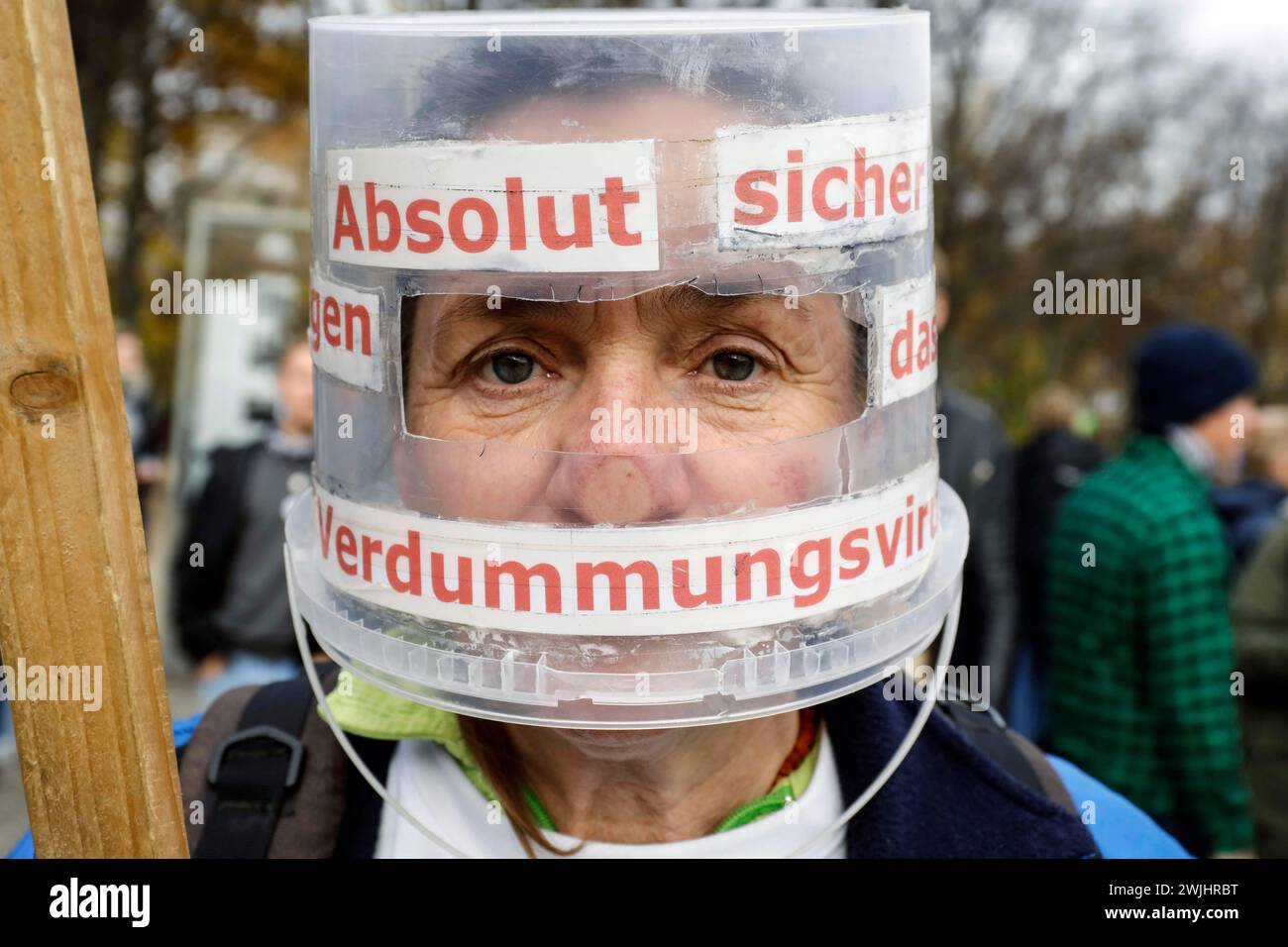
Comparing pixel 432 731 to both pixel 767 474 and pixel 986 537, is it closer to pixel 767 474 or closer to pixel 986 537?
pixel 767 474

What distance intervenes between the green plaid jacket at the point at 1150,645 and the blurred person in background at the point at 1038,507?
3.36 feet

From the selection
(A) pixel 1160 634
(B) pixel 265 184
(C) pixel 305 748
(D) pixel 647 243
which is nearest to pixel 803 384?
(D) pixel 647 243

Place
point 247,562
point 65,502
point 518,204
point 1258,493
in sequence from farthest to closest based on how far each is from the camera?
point 1258,493, point 247,562, point 518,204, point 65,502

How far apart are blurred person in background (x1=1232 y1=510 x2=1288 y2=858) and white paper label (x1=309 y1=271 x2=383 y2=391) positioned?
3.32 m

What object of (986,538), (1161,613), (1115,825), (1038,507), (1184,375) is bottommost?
(1038,507)

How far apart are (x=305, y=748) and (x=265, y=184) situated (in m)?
21.1

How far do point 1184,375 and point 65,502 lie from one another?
168 inches

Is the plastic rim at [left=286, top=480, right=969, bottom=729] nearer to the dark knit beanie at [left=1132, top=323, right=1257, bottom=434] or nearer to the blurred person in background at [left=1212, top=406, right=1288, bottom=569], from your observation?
the dark knit beanie at [left=1132, top=323, right=1257, bottom=434]

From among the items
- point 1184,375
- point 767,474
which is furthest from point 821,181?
point 1184,375

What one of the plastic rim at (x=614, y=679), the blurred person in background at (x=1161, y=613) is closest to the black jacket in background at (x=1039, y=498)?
the blurred person in background at (x=1161, y=613)

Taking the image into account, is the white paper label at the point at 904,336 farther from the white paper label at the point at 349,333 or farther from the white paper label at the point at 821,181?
the white paper label at the point at 349,333

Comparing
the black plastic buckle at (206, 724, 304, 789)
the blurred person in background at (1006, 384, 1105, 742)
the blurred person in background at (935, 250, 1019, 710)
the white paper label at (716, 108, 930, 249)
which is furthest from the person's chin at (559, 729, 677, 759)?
the blurred person in background at (1006, 384, 1105, 742)

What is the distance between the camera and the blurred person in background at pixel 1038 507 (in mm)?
5766

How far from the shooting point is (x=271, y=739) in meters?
1.97
